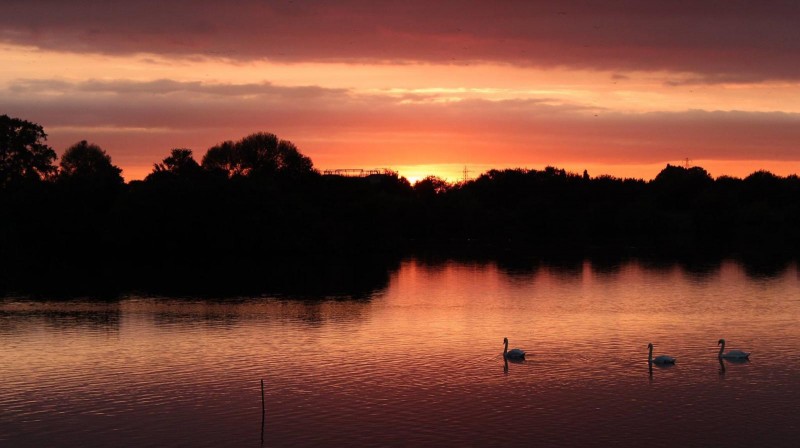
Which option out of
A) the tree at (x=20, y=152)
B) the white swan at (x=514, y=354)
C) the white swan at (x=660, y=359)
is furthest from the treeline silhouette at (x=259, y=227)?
the white swan at (x=660, y=359)

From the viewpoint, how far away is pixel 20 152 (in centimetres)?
12288

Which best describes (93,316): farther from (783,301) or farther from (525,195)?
(525,195)

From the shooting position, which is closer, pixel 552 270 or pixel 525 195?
pixel 552 270

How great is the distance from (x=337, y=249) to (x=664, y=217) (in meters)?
76.3

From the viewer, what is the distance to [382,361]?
46.2 meters

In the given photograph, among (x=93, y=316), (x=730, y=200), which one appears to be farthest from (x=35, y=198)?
(x=730, y=200)

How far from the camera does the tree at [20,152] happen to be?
121m

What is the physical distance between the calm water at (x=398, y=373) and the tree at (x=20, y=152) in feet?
184

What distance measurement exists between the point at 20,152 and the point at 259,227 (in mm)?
33968

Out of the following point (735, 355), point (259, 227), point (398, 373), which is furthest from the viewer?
point (259, 227)

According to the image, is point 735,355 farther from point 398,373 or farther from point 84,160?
point 84,160

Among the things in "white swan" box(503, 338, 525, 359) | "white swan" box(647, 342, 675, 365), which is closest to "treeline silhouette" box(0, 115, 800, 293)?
"white swan" box(503, 338, 525, 359)

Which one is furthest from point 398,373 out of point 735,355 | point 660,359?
point 735,355

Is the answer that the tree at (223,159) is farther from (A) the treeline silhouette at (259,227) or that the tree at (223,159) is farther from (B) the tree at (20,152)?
(B) the tree at (20,152)
